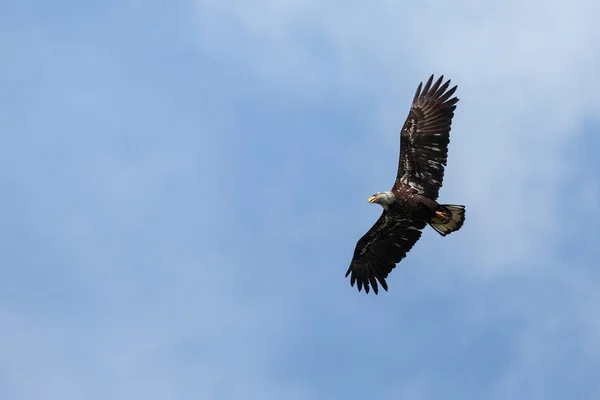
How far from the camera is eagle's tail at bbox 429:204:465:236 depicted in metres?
33.2

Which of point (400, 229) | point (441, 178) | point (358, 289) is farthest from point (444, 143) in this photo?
point (358, 289)

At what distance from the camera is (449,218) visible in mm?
33312

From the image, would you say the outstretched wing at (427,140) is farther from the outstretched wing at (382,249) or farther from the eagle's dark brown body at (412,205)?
the outstretched wing at (382,249)

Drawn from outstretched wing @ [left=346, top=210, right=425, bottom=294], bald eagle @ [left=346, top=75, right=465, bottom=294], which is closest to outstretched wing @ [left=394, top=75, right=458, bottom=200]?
bald eagle @ [left=346, top=75, right=465, bottom=294]

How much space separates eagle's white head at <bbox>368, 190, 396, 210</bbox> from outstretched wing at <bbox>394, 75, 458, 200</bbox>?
0.50 m

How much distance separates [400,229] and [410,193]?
1.77 meters

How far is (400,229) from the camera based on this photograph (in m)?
34.6

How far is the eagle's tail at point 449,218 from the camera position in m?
33.2

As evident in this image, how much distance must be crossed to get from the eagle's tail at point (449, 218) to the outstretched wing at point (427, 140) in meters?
0.50

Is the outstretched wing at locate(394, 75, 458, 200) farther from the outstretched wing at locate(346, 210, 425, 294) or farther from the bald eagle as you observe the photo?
the outstretched wing at locate(346, 210, 425, 294)

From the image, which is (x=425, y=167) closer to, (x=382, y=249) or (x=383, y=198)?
(x=383, y=198)

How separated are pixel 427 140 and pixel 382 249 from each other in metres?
4.19

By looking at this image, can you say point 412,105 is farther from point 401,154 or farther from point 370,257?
point 370,257

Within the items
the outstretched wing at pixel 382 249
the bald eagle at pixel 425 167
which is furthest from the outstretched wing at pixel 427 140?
the outstretched wing at pixel 382 249
